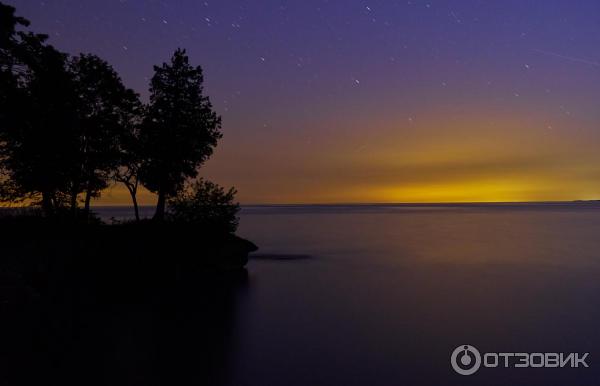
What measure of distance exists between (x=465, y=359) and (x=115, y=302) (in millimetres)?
19218

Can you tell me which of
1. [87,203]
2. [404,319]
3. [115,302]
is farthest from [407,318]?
[87,203]

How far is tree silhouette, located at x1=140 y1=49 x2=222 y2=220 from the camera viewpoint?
117ft

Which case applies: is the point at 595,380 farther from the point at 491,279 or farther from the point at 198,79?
the point at 198,79

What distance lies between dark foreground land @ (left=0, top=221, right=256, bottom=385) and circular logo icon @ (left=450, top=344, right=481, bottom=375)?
1000 cm

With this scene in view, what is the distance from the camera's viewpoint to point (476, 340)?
68.8 feet

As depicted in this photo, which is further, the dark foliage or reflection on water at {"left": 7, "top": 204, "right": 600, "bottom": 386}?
the dark foliage

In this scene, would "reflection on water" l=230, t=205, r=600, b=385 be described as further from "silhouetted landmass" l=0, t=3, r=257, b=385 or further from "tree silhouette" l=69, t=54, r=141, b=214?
"tree silhouette" l=69, t=54, r=141, b=214

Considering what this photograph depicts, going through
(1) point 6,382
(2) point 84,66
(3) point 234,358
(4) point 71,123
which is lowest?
(3) point 234,358

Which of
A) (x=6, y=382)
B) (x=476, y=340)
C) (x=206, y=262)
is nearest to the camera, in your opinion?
(x=6, y=382)

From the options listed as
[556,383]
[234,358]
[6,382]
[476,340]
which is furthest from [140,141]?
[556,383]

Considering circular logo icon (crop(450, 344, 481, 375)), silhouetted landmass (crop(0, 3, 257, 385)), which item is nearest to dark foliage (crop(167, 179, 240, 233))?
silhouetted landmass (crop(0, 3, 257, 385))

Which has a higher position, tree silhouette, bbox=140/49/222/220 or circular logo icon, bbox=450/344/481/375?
tree silhouette, bbox=140/49/222/220

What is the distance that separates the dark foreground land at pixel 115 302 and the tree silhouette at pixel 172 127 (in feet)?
15.8

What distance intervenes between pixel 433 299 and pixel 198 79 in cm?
2723
